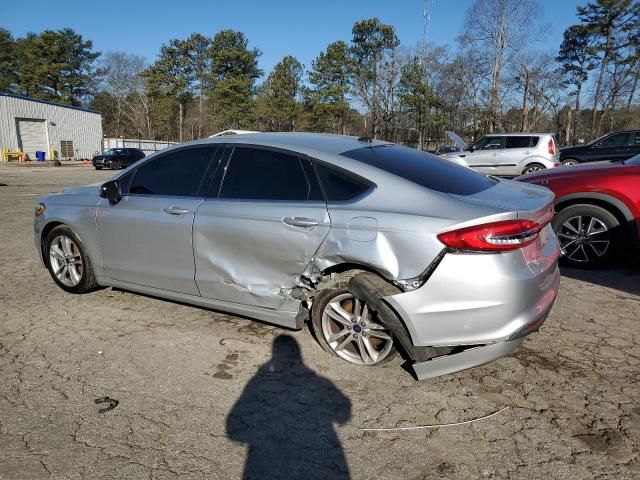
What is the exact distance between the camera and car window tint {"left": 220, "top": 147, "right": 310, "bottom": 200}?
10.8ft

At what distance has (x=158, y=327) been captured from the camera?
3844mm

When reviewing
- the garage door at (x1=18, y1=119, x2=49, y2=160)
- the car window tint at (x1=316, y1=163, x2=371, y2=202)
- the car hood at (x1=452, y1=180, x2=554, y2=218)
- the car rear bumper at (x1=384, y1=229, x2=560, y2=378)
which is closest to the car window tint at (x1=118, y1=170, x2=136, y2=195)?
the car window tint at (x1=316, y1=163, x2=371, y2=202)

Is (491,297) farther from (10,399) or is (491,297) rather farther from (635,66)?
(635,66)

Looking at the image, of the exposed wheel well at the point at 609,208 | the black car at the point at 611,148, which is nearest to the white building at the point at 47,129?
the black car at the point at 611,148

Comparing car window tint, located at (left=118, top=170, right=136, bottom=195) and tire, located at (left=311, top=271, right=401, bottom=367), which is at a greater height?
car window tint, located at (left=118, top=170, right=136, bottom=195)

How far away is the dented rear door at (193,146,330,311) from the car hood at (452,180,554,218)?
998 millimetres

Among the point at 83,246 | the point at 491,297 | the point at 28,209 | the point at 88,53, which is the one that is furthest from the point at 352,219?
the point at 88,53

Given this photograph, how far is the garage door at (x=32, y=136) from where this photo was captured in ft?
128

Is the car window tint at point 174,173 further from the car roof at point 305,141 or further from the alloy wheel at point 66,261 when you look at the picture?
the alloy wheel at point 66,261

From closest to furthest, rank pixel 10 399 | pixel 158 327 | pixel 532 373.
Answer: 1. pixel 10 399
2. pixel 532 373
3. pixel 158 327

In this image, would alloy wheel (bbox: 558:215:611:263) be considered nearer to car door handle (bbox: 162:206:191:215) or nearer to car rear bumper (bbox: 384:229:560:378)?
car rear bumper (bbox: 384:229:560:378)

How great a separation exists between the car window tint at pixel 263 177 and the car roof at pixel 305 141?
0.09m

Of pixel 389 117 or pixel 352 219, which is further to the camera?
pixel 389 117

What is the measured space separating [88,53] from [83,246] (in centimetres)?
6984
